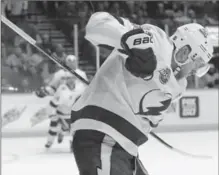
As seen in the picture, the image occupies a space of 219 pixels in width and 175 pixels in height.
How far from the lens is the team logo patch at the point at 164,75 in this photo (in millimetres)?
1424

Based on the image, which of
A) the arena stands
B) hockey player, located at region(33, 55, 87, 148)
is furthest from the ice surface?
the arena stands

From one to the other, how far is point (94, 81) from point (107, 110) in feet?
0.32

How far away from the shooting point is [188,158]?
3627 millimetres

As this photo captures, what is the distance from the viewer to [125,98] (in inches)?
57.5

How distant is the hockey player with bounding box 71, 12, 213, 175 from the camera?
1.42m

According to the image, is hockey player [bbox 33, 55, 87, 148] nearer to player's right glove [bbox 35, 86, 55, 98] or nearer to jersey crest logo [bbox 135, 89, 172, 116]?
player's right glove [bbox 35, 86, 55, 98]

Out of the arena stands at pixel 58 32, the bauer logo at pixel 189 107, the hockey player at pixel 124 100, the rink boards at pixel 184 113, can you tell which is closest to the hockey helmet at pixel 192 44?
the hockey player at pixel 124 100

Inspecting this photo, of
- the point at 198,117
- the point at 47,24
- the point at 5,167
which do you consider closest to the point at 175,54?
the point at 5,167

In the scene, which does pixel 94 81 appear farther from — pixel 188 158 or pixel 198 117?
pixel 198 117

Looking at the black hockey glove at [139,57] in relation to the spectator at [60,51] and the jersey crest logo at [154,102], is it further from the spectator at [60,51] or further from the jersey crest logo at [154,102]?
the spectator at [60,51]

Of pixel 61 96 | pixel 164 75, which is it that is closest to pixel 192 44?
pixel 164 75

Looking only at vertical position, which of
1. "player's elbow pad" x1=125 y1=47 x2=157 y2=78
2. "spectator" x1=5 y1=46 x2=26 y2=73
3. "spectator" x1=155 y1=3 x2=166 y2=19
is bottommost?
"spectator" x1=5 y1=46 x2=26 y2=73

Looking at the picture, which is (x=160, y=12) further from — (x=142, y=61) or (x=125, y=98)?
(x=142, y=61)

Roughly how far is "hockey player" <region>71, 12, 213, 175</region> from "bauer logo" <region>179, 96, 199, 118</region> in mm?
4229
